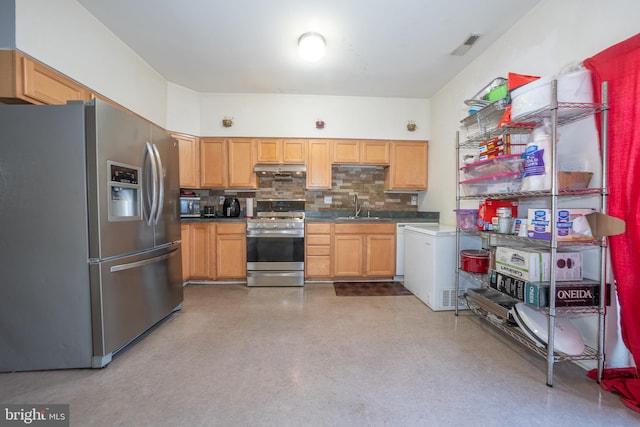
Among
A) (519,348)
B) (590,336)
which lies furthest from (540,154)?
(519,348)

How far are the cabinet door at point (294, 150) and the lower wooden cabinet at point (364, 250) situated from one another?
1.12 m

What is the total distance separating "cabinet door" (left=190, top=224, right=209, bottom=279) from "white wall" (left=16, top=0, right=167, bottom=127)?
1481 mm

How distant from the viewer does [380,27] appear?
7.52 ft

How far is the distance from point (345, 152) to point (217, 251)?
2297mm

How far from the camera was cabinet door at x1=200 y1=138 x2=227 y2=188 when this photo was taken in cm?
372

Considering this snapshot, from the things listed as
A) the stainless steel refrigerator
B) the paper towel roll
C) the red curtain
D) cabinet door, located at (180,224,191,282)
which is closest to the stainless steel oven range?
the paper towel roll

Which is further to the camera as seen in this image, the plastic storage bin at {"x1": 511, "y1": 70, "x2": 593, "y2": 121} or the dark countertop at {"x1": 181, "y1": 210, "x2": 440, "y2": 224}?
the dark countertop at {"x1": 181, "y1": 210, "x2": 440, "y2": 224}

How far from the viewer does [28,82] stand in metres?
1.74

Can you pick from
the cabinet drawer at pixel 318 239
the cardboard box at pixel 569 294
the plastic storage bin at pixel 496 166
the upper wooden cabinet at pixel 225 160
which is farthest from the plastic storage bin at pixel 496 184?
the upper wooden cabinet at pixel 225 160

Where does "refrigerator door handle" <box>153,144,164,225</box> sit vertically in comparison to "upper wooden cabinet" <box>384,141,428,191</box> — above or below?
below

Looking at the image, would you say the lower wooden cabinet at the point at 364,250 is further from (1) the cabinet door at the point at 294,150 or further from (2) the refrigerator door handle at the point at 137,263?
(2) the refrigerator door handle at the point at 137,263

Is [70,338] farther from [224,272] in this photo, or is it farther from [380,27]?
[380,27]

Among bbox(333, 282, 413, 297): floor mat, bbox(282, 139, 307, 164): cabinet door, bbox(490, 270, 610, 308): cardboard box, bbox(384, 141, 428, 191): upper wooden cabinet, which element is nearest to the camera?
bbox(490, 270, 610, 308): cardboard box
